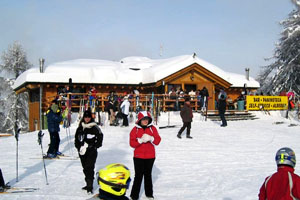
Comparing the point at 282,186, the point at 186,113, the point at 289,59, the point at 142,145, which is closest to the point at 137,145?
the point at 142,145

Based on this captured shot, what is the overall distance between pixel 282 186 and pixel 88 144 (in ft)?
12.6

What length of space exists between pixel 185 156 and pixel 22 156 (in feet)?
16.5

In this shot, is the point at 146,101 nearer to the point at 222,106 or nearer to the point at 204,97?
the point at 204,97

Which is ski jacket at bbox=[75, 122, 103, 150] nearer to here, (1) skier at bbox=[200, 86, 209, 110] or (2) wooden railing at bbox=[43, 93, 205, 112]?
(2) wooden railing at bbox=[43, 93, 205, 112]

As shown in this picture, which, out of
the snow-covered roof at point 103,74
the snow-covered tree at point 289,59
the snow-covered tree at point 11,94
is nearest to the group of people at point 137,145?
the snow-covered roof at point 103,74

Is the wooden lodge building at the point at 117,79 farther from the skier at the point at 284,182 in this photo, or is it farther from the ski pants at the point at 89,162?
the skier at the point at 284,182

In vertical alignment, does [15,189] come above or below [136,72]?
below

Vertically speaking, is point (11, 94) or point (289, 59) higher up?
point (289, 59)

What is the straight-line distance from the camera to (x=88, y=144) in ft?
20.9

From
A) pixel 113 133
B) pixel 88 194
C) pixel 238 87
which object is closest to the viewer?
pixel 88 194

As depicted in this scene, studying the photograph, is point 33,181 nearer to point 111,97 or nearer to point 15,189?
point 15,189

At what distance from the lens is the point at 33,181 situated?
24.2ft

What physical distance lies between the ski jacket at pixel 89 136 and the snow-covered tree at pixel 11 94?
29.3 m

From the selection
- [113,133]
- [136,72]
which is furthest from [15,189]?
[136,72]
